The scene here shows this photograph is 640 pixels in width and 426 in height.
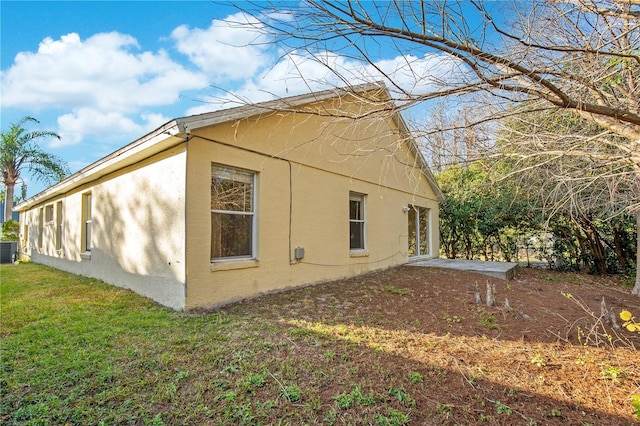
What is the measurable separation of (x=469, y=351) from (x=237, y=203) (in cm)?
439

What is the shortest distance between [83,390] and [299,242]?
4.63 m

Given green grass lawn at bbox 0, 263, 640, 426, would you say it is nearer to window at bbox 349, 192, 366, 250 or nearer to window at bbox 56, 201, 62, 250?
window at bbox 349, 192, 366, 250

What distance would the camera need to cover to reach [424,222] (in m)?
13.4

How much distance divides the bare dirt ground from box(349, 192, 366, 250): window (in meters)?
2.18

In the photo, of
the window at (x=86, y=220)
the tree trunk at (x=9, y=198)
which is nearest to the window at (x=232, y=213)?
the window at (x=86, y=220)

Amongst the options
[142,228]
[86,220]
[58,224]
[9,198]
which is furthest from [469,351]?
[9,198]

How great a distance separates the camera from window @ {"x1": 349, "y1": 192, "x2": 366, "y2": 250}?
8898 mm

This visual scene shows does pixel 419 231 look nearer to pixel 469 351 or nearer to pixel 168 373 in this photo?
pixel 469 351

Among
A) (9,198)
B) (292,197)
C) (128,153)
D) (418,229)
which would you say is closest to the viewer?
(128,153)

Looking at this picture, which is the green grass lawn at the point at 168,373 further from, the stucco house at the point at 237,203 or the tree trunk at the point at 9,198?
the tree trunk at the point at 9,198

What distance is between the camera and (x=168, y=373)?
312 cm

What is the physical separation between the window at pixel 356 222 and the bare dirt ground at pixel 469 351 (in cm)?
218

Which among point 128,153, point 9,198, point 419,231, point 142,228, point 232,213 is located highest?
point 9,198

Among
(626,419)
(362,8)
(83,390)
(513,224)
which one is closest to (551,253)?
(513,224)
